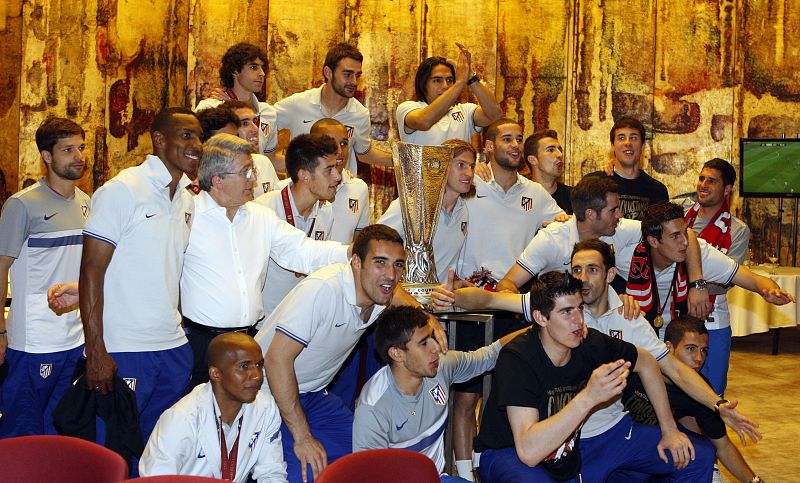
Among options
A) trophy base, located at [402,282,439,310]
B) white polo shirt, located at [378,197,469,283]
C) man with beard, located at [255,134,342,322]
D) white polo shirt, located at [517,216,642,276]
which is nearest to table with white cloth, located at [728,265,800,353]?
white polo shirt, located at [517,216,642,276]

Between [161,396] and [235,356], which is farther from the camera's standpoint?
[161,396]

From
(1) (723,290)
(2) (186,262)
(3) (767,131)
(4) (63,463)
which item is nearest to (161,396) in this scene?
(2) (186,262)

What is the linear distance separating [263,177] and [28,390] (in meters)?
1.71

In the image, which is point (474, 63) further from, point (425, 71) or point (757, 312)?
point (757, 312)

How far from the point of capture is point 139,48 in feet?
27.9

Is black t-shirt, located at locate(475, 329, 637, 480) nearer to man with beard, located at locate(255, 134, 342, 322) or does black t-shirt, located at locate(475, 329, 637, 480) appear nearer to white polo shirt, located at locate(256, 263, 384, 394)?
white polo shirt, located at locate(256, 263, 384, 394)

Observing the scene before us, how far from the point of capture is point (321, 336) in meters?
3.99

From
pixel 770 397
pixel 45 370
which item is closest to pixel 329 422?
pixel 45 370

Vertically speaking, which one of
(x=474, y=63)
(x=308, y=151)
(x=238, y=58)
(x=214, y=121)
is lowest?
(x=308, y=151)

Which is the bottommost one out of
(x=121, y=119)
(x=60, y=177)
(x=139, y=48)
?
(x=60, y=177)

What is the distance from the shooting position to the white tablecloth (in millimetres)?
8750

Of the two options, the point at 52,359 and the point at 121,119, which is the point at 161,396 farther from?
the point at 121,119

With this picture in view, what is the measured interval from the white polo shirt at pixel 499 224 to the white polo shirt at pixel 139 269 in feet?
6.52

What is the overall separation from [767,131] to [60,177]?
7804 mm
